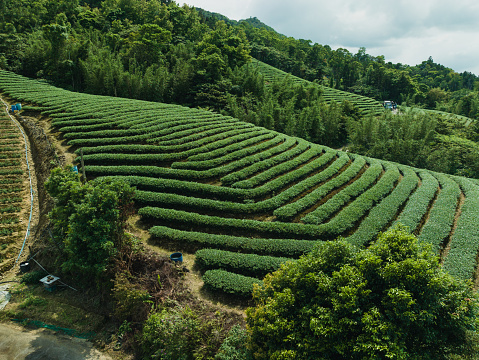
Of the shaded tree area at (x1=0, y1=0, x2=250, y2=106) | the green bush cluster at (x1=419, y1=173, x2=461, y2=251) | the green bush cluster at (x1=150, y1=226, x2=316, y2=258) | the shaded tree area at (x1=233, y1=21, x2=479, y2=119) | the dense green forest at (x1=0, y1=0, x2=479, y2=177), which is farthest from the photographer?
the shaded tree area at (x1=233, y1=21, x2=479, y2=119)

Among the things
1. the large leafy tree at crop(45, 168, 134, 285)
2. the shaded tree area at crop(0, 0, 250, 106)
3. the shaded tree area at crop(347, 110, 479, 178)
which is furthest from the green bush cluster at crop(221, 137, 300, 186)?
the shaded tree area at crop(0, 0, 250, 106)

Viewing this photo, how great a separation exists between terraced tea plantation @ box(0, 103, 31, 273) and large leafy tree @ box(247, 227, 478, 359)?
16.5 metres

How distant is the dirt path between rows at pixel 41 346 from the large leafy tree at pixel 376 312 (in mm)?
8073

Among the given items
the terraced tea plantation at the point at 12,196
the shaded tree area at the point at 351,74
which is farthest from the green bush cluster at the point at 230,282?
the shaded tree area at the point at 351,74

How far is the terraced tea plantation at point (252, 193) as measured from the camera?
14430 mm

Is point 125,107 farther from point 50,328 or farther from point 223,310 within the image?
point 223,310

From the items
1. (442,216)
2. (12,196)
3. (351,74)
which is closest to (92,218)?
(12,196)

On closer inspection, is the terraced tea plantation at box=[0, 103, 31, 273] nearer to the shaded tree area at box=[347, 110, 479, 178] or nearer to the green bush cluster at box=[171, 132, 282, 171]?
the green bush cluster at box=[171, 132, 282, 171]

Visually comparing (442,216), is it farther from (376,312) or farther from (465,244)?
(376,312)

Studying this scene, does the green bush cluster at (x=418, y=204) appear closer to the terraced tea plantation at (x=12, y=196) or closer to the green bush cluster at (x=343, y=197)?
the green bush cluster at (x=343, y=197)

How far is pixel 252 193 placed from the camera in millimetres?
18375

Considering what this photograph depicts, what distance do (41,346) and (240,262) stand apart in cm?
938

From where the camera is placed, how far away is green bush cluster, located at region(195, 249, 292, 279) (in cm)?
1305

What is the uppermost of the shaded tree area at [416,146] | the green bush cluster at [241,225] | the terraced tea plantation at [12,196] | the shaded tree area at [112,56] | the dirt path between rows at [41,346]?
the shaded tree area at [112,56]
